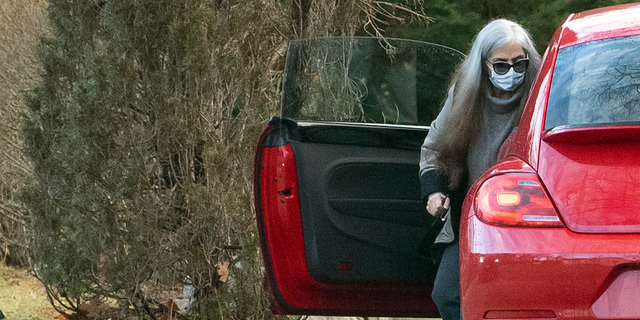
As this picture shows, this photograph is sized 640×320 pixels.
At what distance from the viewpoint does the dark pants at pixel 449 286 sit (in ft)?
11.1

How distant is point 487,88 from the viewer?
140 inches

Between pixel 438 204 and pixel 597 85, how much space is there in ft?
2.85

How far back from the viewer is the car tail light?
2.65 meters

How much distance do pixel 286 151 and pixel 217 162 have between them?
119cm

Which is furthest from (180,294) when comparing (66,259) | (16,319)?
(16,319)

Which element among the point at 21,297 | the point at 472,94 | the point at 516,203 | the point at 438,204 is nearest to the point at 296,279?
the point at 438,204

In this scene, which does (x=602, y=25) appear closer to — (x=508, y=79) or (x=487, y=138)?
(x=508, y=79)

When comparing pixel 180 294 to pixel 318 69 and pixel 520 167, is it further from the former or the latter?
pixel 520 167

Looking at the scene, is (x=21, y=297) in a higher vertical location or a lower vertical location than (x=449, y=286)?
lower

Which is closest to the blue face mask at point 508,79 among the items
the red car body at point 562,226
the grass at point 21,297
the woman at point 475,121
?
the woman at point 475,121

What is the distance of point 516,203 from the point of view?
106 inches

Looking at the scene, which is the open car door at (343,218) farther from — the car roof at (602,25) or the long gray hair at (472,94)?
the car roof at (602,25)

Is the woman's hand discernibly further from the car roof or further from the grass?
the grass

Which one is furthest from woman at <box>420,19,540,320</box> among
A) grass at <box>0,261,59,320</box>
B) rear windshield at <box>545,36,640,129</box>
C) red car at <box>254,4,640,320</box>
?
grass at <box>0,261,59,320</box>
